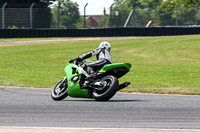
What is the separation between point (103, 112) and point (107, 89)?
4.06 ft

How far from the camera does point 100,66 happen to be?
34.1 feet

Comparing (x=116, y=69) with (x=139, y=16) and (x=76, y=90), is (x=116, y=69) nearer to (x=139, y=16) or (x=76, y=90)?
(x=76, y=90)

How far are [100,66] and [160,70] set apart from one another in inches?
371

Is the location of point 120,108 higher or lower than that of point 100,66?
lower

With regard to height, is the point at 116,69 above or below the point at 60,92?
above

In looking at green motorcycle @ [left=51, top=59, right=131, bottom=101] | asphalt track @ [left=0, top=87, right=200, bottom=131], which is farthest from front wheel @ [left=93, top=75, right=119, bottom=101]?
asphalt track @ [left=0, top=87, right=200, bottom=131]

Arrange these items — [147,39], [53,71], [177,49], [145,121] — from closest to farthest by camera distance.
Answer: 1. [145,121]
2. [53,71]
3. [177,49]
4. [147,39]

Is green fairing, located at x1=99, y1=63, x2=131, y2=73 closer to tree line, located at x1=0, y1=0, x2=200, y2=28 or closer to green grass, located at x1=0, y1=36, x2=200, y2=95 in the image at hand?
green grass, located at x1=0, y1=36, x2=200, y2=95

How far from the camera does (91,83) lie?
10.3 meters

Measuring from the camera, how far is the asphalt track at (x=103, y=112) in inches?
299

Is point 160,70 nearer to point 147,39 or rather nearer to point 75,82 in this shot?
point 75,82

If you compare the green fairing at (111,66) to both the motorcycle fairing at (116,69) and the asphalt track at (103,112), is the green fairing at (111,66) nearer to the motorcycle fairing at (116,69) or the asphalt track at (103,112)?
the motorcycle fairing at (116,69)

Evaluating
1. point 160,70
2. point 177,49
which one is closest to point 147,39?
point 177,49

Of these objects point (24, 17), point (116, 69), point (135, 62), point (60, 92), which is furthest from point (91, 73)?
point (24, 17)
